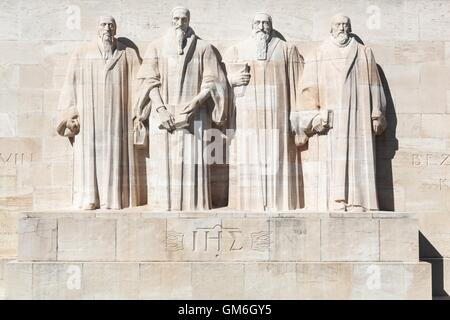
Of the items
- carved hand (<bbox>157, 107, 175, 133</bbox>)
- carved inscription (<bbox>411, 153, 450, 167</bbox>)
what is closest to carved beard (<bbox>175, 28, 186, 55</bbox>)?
carved hand (<bbox>157, 107, 175, 133</bbox>)

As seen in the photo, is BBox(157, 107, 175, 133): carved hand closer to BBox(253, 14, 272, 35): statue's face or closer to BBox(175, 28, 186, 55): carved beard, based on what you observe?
BBox(175, 28, 186, 55): carved beard

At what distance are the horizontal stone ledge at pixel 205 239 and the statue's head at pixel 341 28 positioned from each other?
350 centimetres

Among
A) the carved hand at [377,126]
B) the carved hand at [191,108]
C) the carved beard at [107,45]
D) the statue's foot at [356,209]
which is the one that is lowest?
→ the statue's foot at [356,209]

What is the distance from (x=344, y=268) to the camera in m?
14.2

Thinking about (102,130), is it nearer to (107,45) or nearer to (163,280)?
(107,45)

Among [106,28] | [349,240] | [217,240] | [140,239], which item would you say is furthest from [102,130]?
[349,240]

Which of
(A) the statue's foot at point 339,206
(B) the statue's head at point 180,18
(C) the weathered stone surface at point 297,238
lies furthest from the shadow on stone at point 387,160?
(B) the statue's head at point 180,18

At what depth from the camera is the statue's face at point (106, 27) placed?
49.8ft

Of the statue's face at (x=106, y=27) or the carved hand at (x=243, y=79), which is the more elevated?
the statue's face at (x=106, y=27)

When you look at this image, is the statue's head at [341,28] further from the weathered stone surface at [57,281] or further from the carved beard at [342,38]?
the weathered stone surface at [57,281]

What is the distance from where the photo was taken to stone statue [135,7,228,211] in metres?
14.8
